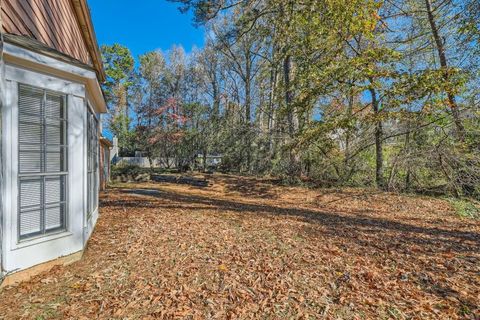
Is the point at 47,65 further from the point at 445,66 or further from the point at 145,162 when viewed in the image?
the point at 145,162

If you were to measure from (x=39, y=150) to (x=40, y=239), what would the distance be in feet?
3.03

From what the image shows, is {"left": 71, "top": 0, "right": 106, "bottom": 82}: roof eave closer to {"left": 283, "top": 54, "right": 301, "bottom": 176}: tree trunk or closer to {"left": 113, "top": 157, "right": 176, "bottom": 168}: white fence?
{"left": 283, "top": 54, "right": 301, "bottom": 176}: tree trunk

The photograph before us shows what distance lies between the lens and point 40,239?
2.81 meters

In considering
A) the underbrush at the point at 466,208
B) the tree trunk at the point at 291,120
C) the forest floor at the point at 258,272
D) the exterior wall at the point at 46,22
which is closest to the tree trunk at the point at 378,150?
the underbrush at the point at 466,208

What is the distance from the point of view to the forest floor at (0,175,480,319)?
2.34 m

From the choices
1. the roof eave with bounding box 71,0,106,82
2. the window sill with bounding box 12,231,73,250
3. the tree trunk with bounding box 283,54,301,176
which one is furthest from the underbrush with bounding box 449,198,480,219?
the roof eave with bounding box 71,0,106,82

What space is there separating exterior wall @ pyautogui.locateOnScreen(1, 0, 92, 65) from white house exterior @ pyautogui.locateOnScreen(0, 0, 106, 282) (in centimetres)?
3

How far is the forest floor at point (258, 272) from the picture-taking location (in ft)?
7.66

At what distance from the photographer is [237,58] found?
2014 centimetres

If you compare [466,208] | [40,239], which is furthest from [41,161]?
[466,208]

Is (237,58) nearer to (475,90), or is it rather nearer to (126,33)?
(126,33)

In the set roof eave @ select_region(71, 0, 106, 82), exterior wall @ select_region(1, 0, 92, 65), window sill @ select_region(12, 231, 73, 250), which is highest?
roof eave @ select_region(71, 0, 106, 82)

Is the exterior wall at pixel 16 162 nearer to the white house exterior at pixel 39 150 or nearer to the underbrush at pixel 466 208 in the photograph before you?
the white house exterior at pixel 39 150

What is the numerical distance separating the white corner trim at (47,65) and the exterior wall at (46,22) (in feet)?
1.54
